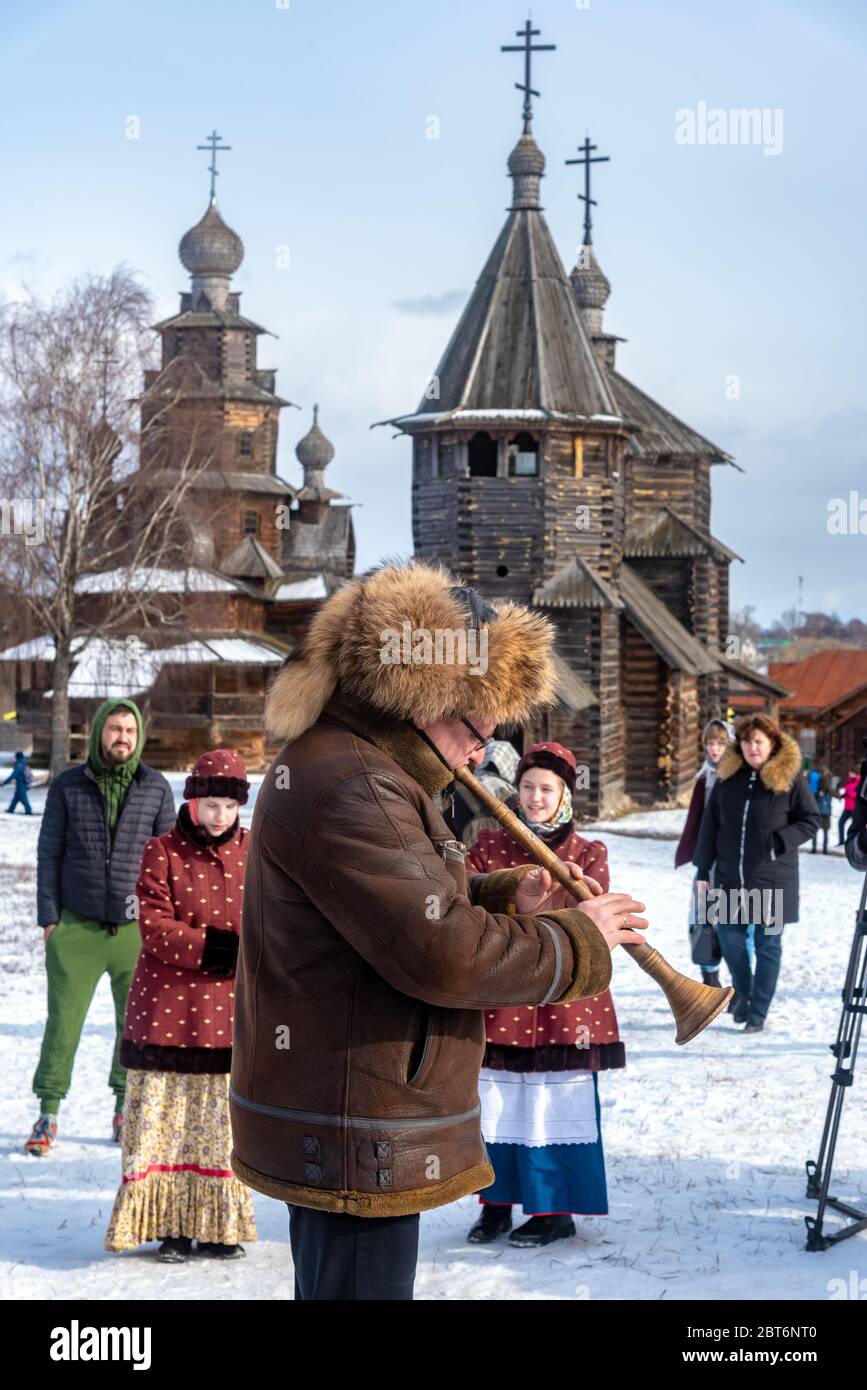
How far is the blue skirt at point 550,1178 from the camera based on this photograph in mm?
5180

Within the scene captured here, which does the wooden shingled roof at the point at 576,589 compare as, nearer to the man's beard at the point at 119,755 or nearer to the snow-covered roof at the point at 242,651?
the snow-covered roof at the point at 242,651

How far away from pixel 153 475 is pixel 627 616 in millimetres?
9416

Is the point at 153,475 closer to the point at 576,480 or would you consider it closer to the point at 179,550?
the point at 179,550

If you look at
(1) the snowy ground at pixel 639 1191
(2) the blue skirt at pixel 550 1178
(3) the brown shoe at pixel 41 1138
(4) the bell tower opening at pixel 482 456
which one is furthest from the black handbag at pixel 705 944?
(4) the bell tower opening at pixel 482 456

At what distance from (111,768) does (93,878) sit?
49 cm

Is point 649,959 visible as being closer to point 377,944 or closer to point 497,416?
point 377,944

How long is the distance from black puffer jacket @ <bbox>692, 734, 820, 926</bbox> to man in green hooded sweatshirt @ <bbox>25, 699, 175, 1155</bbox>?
139 inches

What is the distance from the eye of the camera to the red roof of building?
55938 mm

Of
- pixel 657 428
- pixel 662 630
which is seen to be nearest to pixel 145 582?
pixel 662 630

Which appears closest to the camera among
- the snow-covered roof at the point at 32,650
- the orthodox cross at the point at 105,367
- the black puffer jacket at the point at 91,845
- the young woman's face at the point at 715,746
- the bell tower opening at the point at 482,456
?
the black puffer jacket at the point at 91,845

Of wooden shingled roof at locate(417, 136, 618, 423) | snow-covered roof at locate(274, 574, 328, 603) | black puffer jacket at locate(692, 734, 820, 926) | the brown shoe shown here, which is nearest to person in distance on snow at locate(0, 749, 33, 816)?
wooden shingled roof at locate(417, 136, 618, 423)

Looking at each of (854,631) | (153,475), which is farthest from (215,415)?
(854,631)

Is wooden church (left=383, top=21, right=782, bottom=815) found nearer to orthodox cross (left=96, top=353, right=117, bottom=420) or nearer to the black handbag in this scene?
orthodox cross (left=96, top=353, right=117, bottom=420)

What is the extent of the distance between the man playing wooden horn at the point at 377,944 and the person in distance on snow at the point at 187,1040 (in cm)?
207
